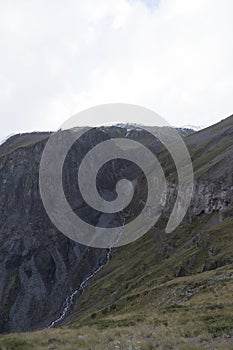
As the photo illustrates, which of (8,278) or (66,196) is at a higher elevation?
(66,196)

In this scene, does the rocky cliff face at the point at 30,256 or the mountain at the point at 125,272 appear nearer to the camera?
the mountain at the point at 125,272

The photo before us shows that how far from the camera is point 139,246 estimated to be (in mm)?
114250

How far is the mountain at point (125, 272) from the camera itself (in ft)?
76.8

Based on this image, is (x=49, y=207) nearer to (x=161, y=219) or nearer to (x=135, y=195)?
(x=135, y=195)

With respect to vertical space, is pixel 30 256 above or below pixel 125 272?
above

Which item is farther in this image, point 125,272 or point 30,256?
point 30,256

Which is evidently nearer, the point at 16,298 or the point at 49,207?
the point at 16,298

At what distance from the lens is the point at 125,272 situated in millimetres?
99875

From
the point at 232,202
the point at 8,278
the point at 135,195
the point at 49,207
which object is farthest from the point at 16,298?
the point at 232,202

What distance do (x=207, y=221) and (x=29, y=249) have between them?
71902 millimetres

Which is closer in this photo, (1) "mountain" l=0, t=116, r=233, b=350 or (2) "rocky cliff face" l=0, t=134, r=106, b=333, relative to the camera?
(1) "mountain" l=0, t=116, r=233, b=350

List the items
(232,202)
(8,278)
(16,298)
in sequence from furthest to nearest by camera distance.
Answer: (8,278)
(16,298)
(232,202)

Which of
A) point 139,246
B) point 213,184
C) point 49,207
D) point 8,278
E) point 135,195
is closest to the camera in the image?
point 213,184

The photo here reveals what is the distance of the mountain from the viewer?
23422 millimetres
